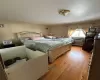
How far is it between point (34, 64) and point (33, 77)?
1.00 ft

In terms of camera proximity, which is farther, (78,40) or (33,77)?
(78,40)

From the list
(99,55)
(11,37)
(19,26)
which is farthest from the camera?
(19,26)

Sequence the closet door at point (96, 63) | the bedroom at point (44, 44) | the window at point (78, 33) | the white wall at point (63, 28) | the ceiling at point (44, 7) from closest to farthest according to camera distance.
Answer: the closet door at point (96, 63) → the bedroom at point (44, 44) → the ceiling at point (44, 7) → the white wall at point (63, 28) → the window at point (78, 33)

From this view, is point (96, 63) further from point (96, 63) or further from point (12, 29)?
point (12, 29)

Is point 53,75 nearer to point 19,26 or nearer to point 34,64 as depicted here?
point 34,64

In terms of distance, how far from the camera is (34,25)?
208 inches

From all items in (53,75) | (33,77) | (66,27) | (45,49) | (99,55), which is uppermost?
(66,27)

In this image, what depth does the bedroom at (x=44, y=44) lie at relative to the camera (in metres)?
1.46

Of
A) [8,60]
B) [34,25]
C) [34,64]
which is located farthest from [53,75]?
[34,25]

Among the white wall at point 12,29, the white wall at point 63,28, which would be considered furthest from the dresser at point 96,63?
→ the white wall at point 63,28

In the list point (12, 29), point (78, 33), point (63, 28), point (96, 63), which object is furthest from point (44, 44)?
point (78, 33)

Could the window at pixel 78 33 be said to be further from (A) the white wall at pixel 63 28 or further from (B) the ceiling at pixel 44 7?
(B) the ceiling at pixel 44 7

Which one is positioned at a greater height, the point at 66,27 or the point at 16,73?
the point at 66,27

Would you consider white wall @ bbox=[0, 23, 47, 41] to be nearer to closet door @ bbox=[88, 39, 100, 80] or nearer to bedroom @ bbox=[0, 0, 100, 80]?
bedroom @ bbox=[0, 0, 100, 80]
